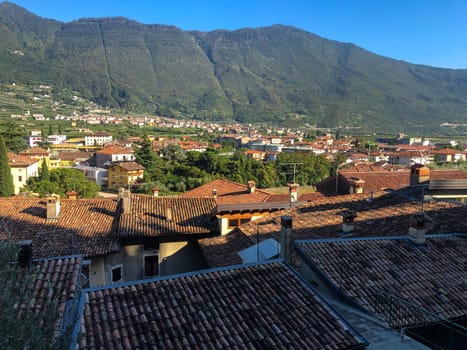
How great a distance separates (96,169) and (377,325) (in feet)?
196

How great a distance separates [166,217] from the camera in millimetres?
15188

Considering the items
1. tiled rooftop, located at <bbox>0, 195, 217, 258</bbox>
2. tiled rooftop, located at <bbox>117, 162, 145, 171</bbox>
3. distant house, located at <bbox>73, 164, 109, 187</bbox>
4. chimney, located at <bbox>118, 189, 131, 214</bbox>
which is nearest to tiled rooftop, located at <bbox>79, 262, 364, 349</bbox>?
tiled rooftop, located at <bbox>0, 195, 217, 258</bbox>

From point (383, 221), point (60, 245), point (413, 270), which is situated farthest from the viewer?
point (60, 245)

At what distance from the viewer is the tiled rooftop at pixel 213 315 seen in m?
4.92

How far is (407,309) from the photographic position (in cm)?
615

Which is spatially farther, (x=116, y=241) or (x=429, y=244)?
(x=116, y=241)

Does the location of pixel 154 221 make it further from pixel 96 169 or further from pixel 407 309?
pixel 96 169

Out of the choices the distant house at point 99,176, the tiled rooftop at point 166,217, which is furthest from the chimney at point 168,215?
the distant house at point 99,176

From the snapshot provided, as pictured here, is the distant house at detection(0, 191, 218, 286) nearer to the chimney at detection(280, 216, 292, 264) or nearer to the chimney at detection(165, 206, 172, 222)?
the chimney at detection(165, 206, 172, 222)

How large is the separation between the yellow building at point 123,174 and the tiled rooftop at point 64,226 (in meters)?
38.3

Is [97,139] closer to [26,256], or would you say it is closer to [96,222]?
[96,222]

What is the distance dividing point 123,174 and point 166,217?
4254cm

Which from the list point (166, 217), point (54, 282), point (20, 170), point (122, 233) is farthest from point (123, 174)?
point (54, 282)

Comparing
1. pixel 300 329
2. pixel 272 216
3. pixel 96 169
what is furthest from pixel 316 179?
pixel 300 329
